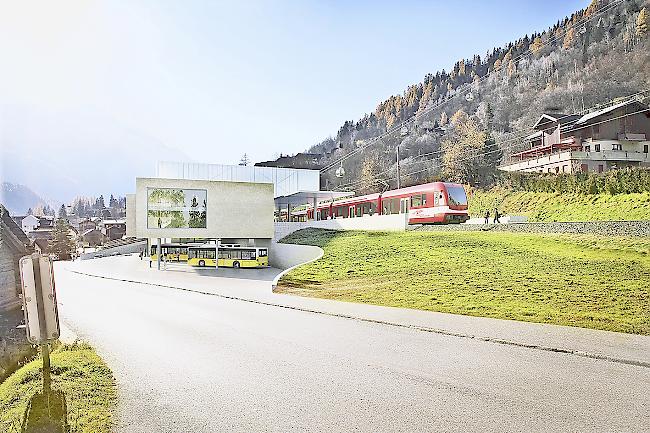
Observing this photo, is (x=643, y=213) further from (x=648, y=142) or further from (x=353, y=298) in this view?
(x=353, y=298)

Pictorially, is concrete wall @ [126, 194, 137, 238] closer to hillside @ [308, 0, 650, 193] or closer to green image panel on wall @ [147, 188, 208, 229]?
green image panel on wall @ [147, 188, 208, 229]

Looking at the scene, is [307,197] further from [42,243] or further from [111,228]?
[42,243]

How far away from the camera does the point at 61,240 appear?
3330 millimetres

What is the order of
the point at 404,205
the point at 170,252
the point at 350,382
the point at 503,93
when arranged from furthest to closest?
the point at 170,252, the point at 404,205, the point at 503,93, the point at 350,382

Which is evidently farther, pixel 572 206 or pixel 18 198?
pixel 572 206

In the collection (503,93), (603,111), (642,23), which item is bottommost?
(603,111)

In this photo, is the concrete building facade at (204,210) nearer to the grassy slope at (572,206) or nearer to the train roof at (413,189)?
the train roof at (413,189)

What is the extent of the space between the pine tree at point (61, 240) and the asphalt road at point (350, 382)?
4.86 feet

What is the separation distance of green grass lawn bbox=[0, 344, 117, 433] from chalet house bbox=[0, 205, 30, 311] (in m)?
0.70

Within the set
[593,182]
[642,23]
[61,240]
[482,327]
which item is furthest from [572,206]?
[61,240]

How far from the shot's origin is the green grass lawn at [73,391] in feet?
12.2

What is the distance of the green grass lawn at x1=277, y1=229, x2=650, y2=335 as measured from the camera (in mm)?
9062

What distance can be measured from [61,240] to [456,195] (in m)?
15.9

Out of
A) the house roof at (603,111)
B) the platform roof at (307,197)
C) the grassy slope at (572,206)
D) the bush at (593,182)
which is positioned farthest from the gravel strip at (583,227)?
the platform roof at (307,197)
